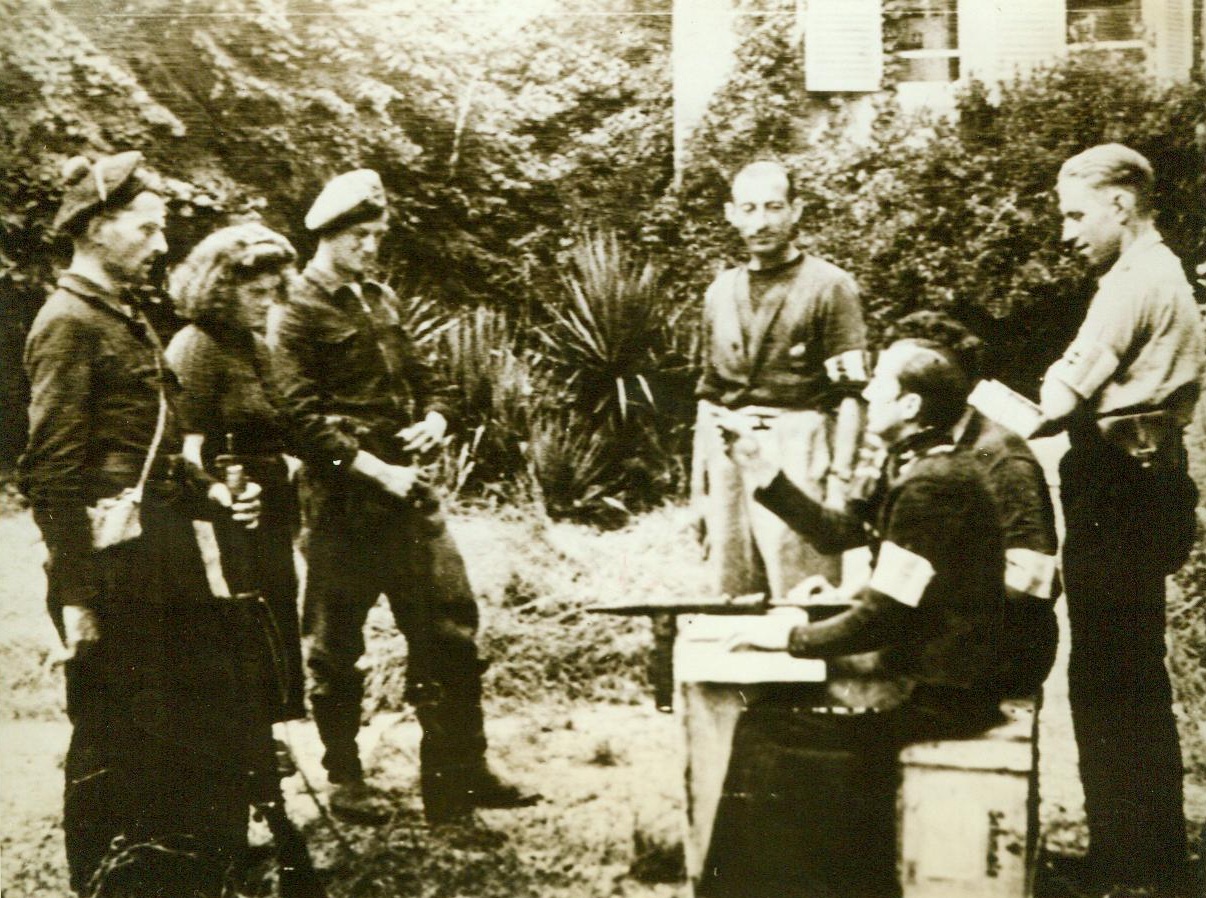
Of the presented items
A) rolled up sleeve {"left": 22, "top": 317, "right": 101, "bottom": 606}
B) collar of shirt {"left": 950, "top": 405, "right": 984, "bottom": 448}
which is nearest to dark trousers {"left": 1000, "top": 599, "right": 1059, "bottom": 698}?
collar of shirt {"left": 950, "top": 405, "right": 984, "bottom": 448}

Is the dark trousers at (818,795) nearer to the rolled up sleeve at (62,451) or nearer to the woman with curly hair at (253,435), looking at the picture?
the woman with curly hair at (253,435)

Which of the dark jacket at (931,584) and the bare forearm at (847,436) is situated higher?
the bare forearm at (847,436)

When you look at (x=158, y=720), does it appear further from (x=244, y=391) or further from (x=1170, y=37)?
(x=1170, y=37)

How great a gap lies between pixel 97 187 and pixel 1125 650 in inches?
148

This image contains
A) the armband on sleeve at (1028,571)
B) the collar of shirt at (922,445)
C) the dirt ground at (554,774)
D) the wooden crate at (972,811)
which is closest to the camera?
the wooden crate at (972,811)

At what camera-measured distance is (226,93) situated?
3.74m

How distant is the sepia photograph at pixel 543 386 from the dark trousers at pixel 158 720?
0.01 m

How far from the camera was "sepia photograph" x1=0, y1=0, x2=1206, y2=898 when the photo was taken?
11.9ft

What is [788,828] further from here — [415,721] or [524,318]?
[524,318]

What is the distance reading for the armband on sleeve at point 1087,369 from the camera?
3639 mm

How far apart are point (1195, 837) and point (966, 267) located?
208cm

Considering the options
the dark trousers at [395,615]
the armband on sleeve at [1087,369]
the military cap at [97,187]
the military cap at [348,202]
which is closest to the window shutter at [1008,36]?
the armband on sleeve at [1087,369]

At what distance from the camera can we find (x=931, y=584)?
3.35 metres

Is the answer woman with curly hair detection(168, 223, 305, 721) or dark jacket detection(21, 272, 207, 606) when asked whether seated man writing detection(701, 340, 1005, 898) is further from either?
dark jacket detection(21, 272, 207, 606)
